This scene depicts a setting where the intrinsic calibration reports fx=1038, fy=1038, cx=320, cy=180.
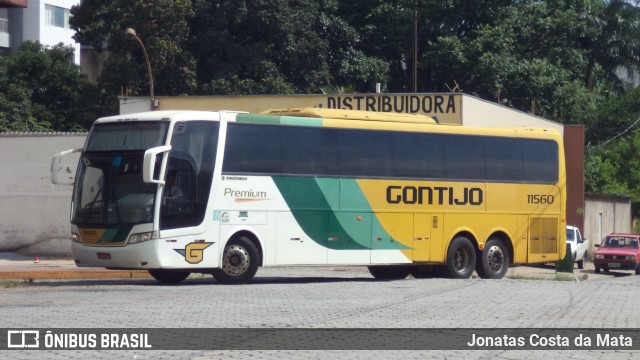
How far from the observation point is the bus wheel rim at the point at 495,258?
24.2m

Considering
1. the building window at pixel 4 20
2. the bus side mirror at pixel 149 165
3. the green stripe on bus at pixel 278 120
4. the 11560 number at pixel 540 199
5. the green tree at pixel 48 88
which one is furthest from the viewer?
the building window at pixel 4 20

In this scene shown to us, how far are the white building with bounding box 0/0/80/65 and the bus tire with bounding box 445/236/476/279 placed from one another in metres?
40.5

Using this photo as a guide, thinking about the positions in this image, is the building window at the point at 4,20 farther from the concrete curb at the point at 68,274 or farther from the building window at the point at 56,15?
the concrete curb at the point at 68,274

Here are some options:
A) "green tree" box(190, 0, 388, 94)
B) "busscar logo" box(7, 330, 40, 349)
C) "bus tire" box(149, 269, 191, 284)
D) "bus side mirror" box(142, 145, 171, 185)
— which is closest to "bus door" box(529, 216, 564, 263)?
"bus tire" box(149, 269, 191, 284)

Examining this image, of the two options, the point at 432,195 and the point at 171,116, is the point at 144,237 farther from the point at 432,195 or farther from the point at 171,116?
the point at 432,195

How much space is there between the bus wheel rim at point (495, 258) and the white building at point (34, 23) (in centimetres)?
4052

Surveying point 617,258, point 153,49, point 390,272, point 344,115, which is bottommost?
point 617,258

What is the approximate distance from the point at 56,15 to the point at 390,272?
4879cm

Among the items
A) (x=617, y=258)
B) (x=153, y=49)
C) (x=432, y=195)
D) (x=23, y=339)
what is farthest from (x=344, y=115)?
(x=153, y=49)

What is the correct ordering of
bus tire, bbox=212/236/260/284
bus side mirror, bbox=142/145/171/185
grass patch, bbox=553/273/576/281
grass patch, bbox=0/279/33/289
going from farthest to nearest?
grass patch, bbox=553/273/576/281 → bus tire, bbox=212/236/260/284 → grass patch, bbox=0/279/33/289 → bus side mirror, bbox=142/145/171/185

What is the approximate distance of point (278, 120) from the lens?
69.3 ft

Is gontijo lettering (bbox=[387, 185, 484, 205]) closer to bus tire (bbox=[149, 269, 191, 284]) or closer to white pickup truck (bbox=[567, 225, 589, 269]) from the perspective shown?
bus tire (bbox=[149, 269, 191, 284])

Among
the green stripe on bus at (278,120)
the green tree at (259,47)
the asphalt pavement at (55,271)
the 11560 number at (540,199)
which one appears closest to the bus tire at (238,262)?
the green stripe on bus at (278,120)

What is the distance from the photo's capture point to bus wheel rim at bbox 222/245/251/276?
1998 centimetres
